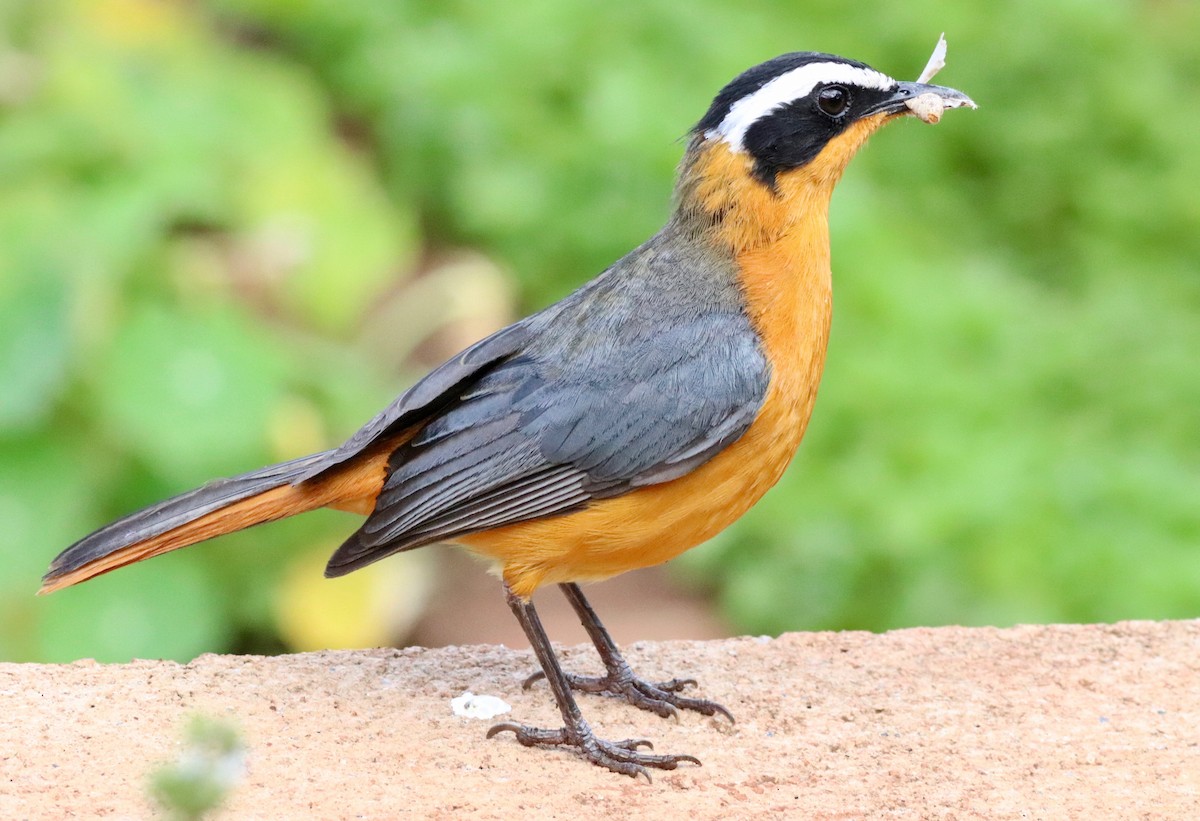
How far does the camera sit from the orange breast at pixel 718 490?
4.66 metres

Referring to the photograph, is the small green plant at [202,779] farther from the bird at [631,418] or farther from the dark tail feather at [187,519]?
the dark tail feather at [187,519]

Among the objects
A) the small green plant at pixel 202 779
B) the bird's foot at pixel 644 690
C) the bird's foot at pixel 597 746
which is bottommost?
the small green plant at pixel 202 779

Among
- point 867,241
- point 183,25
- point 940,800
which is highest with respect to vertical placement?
point 183,25

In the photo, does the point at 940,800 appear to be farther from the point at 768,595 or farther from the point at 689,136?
the point at 768,595

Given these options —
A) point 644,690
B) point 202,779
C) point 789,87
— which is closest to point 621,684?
point 644,690

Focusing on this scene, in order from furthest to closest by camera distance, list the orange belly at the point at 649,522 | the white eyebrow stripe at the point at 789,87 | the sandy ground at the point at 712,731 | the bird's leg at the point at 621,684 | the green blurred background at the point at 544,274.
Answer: the green blurred background at the point at 544,274 < the bird's leg at the point at 621,684 < the white eyebrow stripe at the point at 789,87 < the orange belly at the point at 649,522 < the sandy ground at the point at 712,731

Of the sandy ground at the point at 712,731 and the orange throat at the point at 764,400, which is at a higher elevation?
the orange throat at the point at 764,400

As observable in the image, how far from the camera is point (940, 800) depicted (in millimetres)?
4188

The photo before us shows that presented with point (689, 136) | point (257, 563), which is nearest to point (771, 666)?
point (689, 136)

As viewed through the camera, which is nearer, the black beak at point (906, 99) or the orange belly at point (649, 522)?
the orange belly at point (649, 522)

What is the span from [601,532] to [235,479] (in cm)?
109

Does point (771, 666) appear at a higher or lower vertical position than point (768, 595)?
lower

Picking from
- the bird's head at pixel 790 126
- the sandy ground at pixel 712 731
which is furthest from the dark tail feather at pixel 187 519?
the bird's head at pixel 790 126

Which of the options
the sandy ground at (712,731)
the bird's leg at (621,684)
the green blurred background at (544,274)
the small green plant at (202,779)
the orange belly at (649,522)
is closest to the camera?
the small green plant at (202,779)
